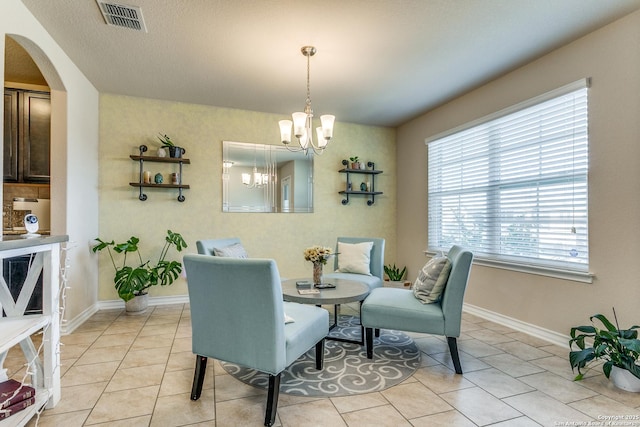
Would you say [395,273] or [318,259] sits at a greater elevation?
[318,259]

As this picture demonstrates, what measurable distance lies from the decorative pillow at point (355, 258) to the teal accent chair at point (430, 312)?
104 centimetres

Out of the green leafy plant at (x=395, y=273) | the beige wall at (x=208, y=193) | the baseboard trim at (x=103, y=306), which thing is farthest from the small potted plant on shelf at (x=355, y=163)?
the baseboard trim at (x=103, y=306)

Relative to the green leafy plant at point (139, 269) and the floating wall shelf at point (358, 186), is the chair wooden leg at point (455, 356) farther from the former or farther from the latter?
the green leafy plant at point (139, 269)

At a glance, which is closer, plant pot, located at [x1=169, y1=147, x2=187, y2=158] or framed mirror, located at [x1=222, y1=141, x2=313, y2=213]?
plant pot, located at [x1=169, y1=147, x2=187, y2=158]

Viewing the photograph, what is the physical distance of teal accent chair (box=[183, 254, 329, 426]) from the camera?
1699 mm

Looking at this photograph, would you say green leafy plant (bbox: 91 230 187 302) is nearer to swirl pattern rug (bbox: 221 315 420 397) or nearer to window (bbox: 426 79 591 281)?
swirl pattern rug (bbox: 221 315 420 397)

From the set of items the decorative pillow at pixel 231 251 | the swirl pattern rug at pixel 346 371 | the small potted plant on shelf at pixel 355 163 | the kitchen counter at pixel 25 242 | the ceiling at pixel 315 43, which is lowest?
the swirl pattern rug at pixel 346 371

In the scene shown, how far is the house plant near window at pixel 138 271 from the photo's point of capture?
141 inches

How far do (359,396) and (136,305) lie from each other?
2.95 meters

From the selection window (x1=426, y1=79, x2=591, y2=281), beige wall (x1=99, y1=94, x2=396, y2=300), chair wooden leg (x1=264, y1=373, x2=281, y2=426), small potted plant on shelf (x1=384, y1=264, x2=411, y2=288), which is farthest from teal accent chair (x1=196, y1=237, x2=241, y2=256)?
window (x1=426, y1=79, x2=591, y2=281)

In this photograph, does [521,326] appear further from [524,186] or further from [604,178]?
[604,178]

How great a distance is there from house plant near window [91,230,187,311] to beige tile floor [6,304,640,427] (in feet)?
2.68

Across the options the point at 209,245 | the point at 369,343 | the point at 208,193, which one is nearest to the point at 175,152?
the point at 208,193

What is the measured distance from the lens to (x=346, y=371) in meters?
2.38
